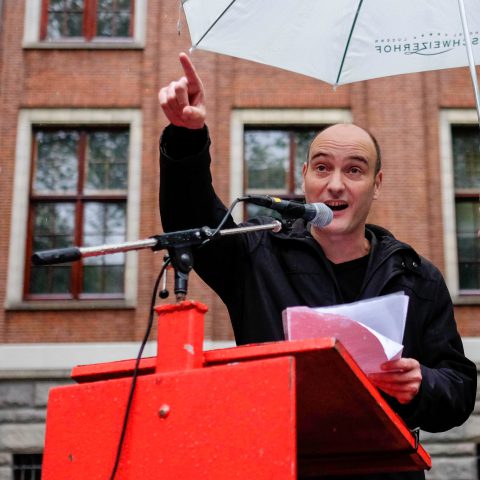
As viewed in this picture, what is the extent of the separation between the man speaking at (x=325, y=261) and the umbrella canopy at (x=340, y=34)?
1.03 metres

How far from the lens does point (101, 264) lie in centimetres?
1227

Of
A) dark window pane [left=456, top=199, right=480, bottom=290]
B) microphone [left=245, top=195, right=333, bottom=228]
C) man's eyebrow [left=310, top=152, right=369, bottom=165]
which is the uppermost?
dark window pane [left=456, top=199, right=480, bottom=290]

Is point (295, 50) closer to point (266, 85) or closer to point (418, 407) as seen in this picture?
point (418, 407)

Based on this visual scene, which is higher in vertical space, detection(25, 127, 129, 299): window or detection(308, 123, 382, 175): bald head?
detection(25, 127, 129, 299): window

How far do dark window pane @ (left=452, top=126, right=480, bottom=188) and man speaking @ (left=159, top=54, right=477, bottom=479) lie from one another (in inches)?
386

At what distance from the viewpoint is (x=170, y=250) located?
1970mm

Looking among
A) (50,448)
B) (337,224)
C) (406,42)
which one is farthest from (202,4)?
(50,448)

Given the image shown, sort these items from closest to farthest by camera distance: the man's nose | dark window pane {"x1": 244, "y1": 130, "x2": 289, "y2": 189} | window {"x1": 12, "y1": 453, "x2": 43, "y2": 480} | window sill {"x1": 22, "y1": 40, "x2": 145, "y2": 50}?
the man's nose, window {"x1": 12, "y1": 453, "x2": 43, "y2": 480}, dark window pane {"x1": 244, "y1": 130, "x2": 289, "y2": 189}, window sill {"x1": 22, "y1": 40, "x2": 145, "y2": 50}

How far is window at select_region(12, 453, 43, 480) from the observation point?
11078mm

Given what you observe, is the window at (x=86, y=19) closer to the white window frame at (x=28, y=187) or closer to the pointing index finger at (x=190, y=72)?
the white window frame at (x=28, y=187)

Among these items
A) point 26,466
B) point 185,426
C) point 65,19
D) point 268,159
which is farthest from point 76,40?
point 185,426

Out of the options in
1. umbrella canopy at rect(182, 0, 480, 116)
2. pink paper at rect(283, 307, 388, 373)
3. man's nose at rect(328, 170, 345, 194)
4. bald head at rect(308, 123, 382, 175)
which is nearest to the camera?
pink paper at rect(283, 307, 388, 373)

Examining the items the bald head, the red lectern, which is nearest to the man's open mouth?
the bald head

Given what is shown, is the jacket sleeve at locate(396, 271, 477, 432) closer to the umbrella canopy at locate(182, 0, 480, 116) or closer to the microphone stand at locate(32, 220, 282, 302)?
the microphone stand at locate(32, 220, 282, 302)
